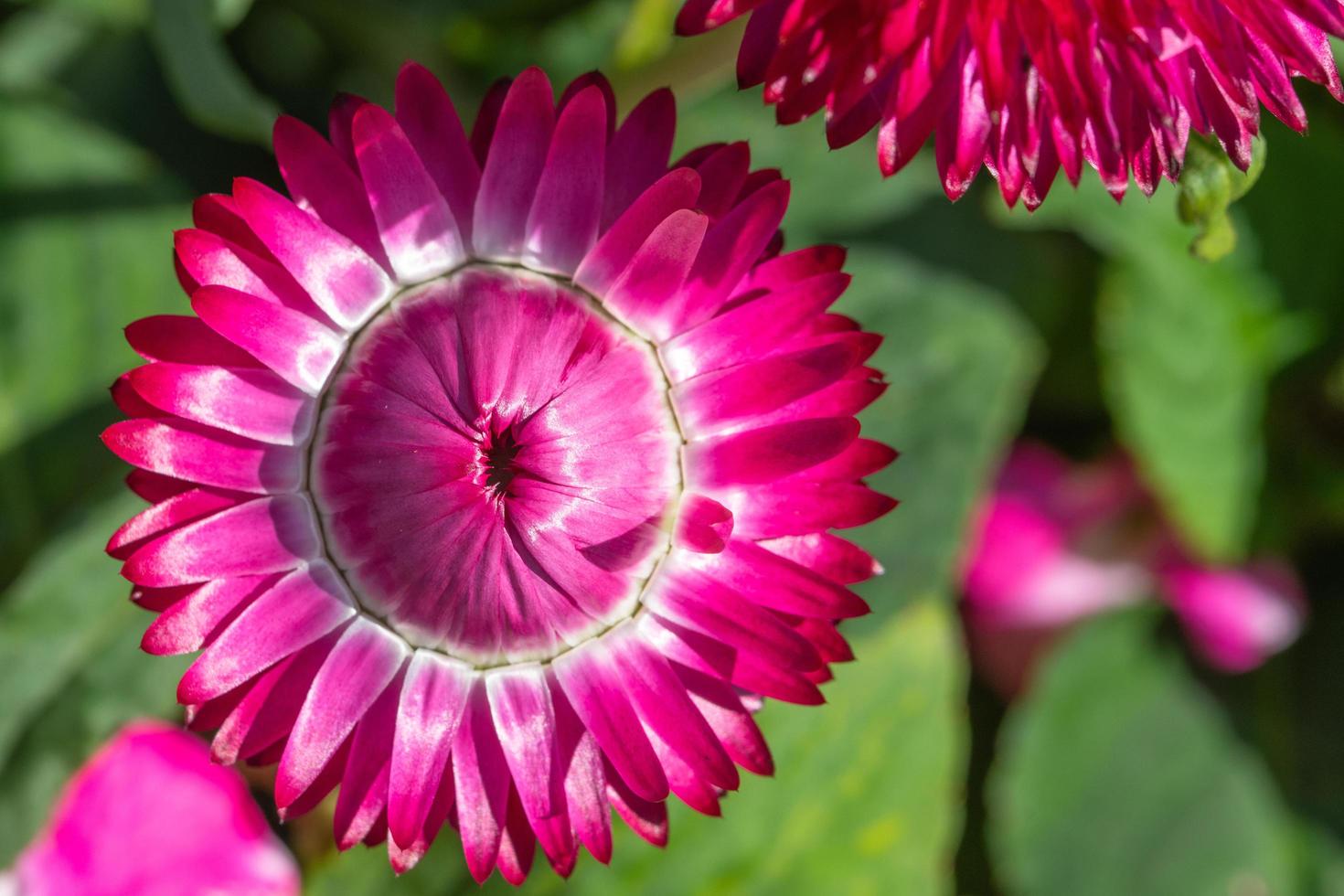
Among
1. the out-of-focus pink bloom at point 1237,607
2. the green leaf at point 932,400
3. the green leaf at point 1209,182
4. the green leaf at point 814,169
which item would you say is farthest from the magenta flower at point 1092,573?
the green leaf at point 1209,182

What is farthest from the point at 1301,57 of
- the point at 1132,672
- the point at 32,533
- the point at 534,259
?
the point at 32,533

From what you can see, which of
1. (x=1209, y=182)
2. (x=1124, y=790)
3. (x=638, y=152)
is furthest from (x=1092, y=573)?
(x=638, y=152)

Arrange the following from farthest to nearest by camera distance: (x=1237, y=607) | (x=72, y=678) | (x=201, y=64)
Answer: (x=1237, y=607), (x=72, y=678), (x=201, y=64)

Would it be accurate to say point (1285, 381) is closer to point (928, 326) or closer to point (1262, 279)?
point (1262, 279)

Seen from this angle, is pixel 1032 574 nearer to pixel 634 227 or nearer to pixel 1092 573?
pixel 1092 573

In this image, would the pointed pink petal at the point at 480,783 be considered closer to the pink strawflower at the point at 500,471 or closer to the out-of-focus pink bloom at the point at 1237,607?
the pink strawflower at the point at 500,471

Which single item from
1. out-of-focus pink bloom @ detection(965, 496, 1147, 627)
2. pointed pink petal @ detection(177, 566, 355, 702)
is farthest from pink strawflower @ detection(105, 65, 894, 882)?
out-of-focus pink bloom @ detection(965, 496, 1147, 627)

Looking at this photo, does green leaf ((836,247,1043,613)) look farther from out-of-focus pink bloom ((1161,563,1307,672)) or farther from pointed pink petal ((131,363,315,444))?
pointed pink petal ((131,363,315,444))
